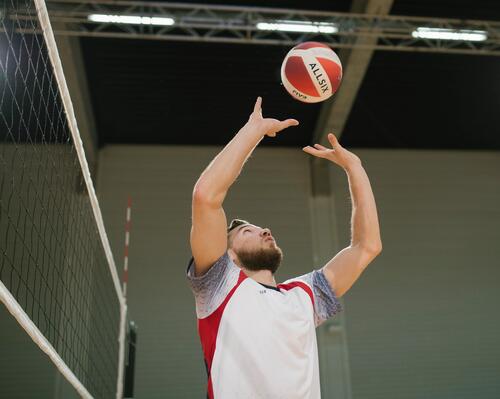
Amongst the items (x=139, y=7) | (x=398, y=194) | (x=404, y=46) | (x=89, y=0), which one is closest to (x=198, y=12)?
(x=139, y=7)

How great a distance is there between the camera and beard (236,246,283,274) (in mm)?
2281

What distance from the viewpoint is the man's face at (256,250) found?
7.48 feet

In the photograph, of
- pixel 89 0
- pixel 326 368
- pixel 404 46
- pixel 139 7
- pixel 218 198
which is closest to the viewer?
pixel 218 198

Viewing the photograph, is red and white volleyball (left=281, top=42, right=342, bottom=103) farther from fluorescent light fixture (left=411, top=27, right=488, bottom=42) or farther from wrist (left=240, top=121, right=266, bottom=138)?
fluorescent light fixture (left=411, top=27, right=488, bottom=42)

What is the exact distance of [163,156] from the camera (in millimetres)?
11258

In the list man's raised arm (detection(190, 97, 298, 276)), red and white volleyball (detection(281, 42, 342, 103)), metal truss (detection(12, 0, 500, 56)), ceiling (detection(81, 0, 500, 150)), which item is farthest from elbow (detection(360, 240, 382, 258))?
ceiling (detection(81, 0, 500, 150))

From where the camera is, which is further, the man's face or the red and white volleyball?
the red and white volleyball

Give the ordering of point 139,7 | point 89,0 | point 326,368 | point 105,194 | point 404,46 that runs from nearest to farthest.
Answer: point 89,0 < point 139,7 < point 404,46 < point 326,368 < point 105,194

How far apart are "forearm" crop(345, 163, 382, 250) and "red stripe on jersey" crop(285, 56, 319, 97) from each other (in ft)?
2.85

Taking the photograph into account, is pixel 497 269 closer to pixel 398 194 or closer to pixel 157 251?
pixel 398 194

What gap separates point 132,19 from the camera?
816 cm

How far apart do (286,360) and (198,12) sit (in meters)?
7.42

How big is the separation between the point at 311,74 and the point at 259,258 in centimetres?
137

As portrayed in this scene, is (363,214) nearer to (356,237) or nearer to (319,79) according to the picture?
(356,237)
